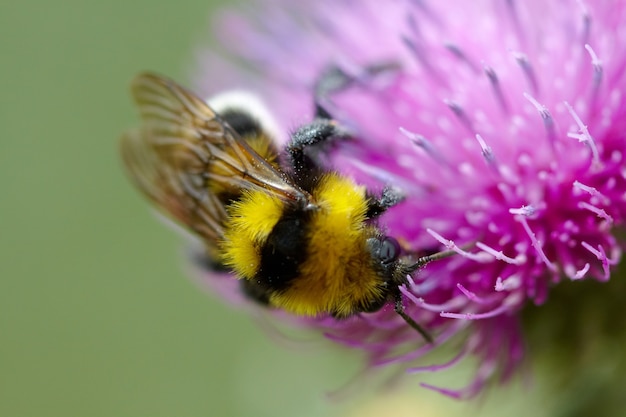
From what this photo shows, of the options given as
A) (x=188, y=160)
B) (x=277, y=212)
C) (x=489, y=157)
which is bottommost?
(x=489, y=157)

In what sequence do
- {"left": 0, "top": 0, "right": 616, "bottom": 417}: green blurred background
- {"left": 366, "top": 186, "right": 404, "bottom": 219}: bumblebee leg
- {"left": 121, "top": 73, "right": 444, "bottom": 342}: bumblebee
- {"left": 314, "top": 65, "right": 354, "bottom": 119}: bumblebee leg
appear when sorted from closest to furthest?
{"left": 121, "top": 73, "right": 444, "bottom": 342}: bumblebee < {"left": 366, "top": 186, "right": 404, "bottom": 219}: bumblebee leg < {"left": 314, "top": 65, "right": 354, "bottom": 119}: bumblebee leg < {"left": 0, "top": 0, "right": 616, "bottom": 417}: green blurred background

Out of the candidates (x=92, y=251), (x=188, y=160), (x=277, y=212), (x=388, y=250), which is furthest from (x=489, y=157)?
(x=92, y=251)

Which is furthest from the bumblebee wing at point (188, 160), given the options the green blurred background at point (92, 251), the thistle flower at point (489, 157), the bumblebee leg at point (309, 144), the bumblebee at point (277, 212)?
the green blurred background at point (92, 251)

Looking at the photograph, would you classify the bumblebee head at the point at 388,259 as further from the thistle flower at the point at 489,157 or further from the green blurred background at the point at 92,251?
the green blurred background at the point at 92,251

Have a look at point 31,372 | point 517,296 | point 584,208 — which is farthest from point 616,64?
point 31,372

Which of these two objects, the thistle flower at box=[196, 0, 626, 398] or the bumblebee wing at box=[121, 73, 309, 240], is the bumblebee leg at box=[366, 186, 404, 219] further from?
the bumblebee wing at box=[121, 73, 309, 240]

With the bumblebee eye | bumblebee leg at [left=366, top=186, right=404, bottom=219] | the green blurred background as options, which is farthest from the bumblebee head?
the green blurred background

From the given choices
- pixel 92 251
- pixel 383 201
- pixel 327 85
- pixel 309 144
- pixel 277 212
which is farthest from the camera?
pixel 92 251

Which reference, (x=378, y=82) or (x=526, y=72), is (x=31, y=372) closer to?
(x=378, y=82)

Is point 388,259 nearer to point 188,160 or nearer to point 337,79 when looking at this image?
point 188,160
